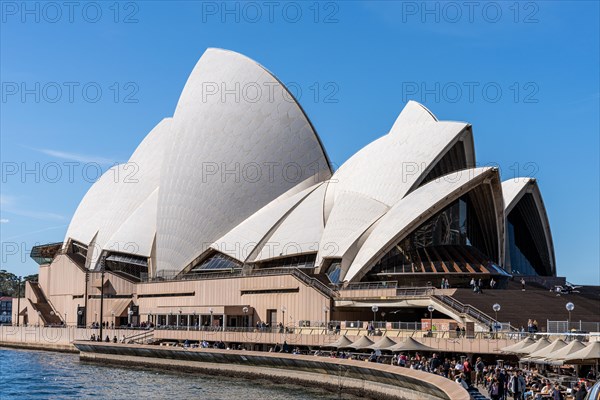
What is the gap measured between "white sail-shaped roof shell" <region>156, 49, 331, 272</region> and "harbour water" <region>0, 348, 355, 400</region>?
15.0 m

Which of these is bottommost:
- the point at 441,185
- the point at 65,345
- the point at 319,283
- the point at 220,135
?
the point at 65,345

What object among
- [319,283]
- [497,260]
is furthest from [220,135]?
[497,260]

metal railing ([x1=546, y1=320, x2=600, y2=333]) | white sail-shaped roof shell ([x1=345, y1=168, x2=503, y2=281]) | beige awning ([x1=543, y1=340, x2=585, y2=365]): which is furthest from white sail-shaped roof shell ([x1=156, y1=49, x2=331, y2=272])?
beige awning ([x1=543, y1=340, x2=585, y2=365])

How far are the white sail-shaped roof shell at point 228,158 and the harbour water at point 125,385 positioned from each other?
14981 millimetres

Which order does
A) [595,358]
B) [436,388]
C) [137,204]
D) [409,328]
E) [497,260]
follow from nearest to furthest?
[595,358] < [436,388] < [409,328] < [497,260] < [137,204]

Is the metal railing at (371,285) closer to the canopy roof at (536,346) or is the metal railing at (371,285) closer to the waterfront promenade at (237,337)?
the waterfront promenade at (237,337)

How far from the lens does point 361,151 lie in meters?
55.1

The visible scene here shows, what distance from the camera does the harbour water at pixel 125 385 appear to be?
3300 centimetres

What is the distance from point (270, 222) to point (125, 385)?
2075 centimetres

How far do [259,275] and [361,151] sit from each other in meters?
10.1

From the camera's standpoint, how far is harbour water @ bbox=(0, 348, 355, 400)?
33.0 metres

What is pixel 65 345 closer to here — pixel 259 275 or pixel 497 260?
pixel 259 275

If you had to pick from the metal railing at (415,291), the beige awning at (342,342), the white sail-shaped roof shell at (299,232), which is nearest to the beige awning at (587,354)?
the beige awning at (342,342)

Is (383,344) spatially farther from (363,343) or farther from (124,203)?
(124,203)
